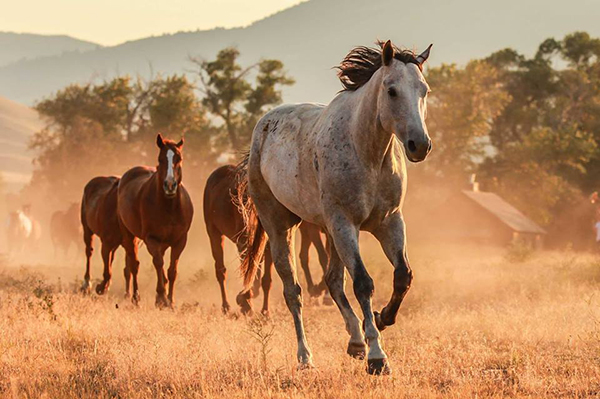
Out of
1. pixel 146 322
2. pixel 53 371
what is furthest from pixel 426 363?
pixel 146 322

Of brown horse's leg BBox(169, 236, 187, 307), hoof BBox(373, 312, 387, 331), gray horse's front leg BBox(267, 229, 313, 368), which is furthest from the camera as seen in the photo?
brown horse's leg BBox(169, 236, 187, 307)

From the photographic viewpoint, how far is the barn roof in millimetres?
52406

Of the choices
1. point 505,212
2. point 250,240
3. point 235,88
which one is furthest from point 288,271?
point 505,212

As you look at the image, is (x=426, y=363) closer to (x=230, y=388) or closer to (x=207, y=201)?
(x=230, y=388)

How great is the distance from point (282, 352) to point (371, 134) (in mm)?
2604

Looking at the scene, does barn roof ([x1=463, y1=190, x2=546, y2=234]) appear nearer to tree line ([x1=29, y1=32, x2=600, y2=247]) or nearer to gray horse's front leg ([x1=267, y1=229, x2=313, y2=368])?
tree line ([x1=29, y1=32, x2=600, y2=247])

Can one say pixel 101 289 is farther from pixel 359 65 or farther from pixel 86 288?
pixel 359 65

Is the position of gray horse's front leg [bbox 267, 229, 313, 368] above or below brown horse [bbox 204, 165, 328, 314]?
below

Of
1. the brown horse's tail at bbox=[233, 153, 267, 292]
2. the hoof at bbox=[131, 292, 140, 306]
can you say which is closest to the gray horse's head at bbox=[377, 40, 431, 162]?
the brown horse's tail at bbox=[233, 153, 267, 292]

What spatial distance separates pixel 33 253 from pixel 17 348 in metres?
38.1

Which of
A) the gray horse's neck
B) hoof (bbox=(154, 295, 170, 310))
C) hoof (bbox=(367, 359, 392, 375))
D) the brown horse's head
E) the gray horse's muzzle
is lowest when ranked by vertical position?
hoof (bbox=(367, 359, 392, 375))

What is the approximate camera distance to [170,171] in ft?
43.5

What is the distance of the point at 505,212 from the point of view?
53.7 metres

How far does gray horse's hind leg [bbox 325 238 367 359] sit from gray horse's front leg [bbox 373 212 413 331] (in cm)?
25
